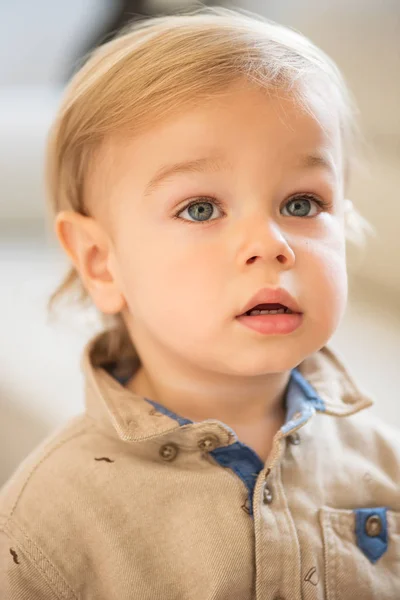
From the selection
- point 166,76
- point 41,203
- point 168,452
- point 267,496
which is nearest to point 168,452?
point 168,452

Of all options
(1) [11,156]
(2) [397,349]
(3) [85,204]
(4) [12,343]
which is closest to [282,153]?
(3) [85,204]

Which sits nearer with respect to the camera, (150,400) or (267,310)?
(267,310)

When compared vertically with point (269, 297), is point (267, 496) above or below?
below

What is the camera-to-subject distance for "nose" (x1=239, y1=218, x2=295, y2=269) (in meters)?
0.68

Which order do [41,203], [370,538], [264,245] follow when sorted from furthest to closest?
[41,203] → [370,538] → [264,245]

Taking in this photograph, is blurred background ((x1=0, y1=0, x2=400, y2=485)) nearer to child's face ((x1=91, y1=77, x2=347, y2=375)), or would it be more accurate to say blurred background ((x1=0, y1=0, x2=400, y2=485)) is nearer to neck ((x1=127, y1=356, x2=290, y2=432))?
neck ((x1=127, y1=356, x2=290, y2=432))

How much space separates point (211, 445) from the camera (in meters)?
0.74

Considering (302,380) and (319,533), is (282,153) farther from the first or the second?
(319,533)

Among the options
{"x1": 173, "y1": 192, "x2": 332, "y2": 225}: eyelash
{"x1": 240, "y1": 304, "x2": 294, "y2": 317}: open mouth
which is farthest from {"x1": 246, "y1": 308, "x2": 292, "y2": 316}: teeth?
{"x1": 173, "y1": 192, "x2": 332, "y2": 225}: eyelash

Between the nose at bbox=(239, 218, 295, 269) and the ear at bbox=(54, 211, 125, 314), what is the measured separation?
0.64 feet

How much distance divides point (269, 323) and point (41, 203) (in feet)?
3.28

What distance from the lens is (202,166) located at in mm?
695

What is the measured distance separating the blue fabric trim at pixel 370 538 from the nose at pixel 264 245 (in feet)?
1.01

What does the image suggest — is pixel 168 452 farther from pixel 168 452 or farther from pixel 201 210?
pixel 201 210
